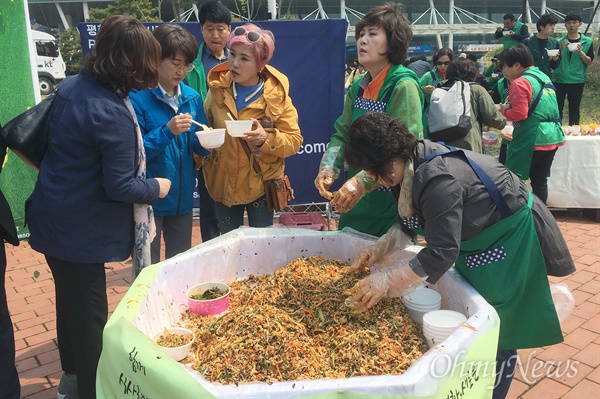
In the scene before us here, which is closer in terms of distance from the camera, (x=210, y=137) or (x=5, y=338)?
(x=5, y=338)

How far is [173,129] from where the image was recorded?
248 centimetres

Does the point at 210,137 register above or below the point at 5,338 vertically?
above

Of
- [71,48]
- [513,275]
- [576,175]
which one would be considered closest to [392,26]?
[513,275]

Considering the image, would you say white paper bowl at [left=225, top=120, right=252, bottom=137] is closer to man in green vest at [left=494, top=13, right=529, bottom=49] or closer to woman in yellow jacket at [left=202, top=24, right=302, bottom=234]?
woman in yellow jacket at [left=202, top=24, right=302, bottom=234]

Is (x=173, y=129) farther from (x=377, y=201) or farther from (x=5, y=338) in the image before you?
(x=5, y=338)

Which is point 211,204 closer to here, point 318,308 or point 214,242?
point 214,242

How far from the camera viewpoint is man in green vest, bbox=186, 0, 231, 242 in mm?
3496

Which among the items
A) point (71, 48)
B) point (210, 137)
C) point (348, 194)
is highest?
point (71, 48)

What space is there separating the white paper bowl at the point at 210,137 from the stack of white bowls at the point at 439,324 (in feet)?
4.32

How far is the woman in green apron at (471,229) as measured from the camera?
1761mm

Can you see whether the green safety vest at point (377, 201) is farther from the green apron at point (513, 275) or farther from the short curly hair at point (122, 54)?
the short curly hair at point (122, 54)

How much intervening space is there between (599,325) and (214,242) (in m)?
2.59

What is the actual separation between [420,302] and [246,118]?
1.45 meters

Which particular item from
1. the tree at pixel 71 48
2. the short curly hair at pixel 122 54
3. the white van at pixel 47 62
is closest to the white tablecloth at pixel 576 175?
the short curly hair at pixel 122 54
